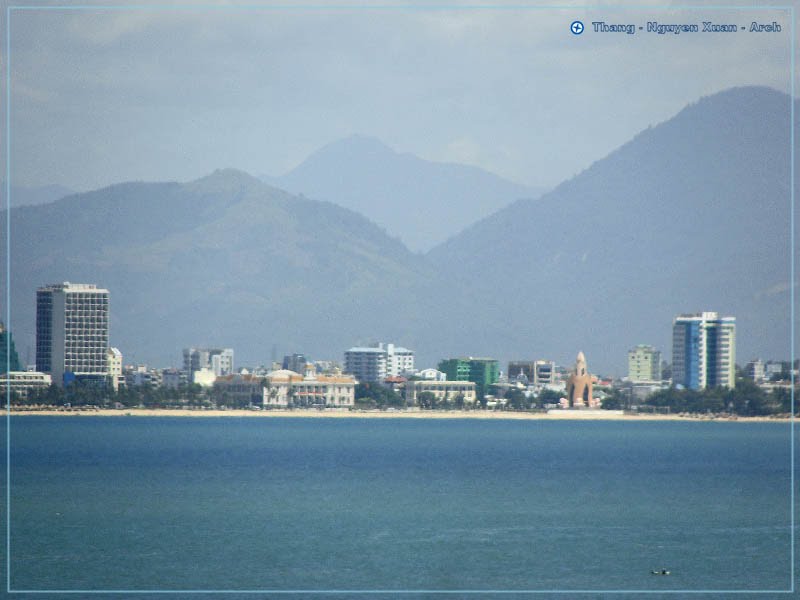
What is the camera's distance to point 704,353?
13638cm

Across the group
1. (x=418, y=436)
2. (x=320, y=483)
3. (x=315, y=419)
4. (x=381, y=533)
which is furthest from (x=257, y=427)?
(x=381, y=533)

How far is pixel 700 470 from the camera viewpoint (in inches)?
2040

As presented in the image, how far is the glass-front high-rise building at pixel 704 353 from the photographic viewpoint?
133875 mm

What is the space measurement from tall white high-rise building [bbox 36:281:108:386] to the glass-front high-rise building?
53.5m

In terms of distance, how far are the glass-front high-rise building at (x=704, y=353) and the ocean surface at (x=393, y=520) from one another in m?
72.9

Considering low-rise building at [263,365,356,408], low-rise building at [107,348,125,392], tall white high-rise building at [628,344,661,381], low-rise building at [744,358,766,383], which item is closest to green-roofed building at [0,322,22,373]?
low-rise building at [107,348,125,392]

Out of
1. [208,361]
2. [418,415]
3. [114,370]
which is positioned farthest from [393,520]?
[208,361]

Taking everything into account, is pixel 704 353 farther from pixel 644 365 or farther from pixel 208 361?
pixel 208 361

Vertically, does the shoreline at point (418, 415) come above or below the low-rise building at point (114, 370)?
below

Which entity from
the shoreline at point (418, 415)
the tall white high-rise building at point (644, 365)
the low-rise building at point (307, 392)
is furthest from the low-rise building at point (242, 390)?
the tall white high-rise building at point (644, 365)

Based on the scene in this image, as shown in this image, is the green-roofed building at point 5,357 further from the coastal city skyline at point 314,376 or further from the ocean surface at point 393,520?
the ocean surface at point 393,520

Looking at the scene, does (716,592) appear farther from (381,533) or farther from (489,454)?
(489,454)

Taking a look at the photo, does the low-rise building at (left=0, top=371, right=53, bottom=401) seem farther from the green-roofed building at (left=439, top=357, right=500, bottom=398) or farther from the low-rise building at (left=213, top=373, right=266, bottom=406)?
the green-roofed building at (left=439, top=357, right=500, bottom=398)

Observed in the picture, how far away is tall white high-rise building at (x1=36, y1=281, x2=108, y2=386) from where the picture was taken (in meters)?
126
